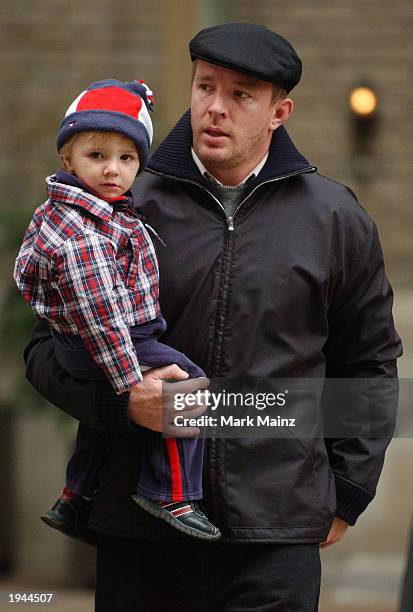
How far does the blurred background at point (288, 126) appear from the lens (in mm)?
7508

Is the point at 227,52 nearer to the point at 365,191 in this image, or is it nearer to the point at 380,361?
the point at 380,361

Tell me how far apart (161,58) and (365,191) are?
1.26 metres

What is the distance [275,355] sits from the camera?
11.6 ft

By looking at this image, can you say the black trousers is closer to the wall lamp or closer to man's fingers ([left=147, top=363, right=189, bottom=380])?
man's fingers ([left=147, top=363, right=189, bottom=380])

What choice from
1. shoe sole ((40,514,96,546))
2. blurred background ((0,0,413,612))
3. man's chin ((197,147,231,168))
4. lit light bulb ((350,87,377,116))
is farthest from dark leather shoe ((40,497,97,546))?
lit light bulb ((350,87,377,116))

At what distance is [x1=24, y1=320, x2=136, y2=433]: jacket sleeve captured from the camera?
11.2 feet

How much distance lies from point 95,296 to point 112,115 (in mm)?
412

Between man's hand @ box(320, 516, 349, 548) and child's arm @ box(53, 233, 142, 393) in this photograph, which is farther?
man's hand @ box(320, 516, 349, 548)

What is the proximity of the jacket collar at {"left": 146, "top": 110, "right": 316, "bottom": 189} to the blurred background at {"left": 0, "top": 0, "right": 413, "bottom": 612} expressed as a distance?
3.73m

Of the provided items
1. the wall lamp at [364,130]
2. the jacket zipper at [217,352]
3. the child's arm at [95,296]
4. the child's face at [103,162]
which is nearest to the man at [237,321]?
the jacket zipper at [217,352]

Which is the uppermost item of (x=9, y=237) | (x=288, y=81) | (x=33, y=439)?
(x=288, y=81)

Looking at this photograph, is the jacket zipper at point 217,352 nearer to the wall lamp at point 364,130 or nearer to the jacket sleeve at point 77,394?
the jacket sleeve at point 77,394

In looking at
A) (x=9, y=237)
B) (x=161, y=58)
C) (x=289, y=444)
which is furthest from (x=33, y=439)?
(x=289, y=444)

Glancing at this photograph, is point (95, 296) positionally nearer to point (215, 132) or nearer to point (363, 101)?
point (215, 132)
